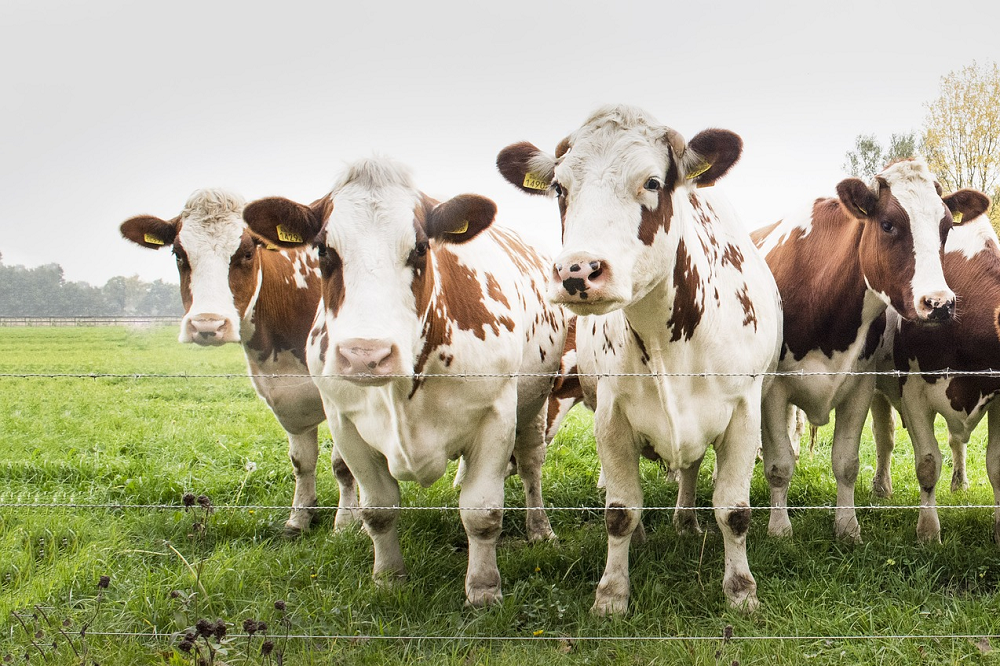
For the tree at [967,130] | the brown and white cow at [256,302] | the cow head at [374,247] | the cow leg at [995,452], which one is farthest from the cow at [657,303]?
the tree at [967,130]

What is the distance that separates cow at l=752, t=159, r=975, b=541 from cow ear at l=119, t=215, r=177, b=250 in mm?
3876

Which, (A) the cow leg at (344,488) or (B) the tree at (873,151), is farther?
(B) the tree at (873,151)


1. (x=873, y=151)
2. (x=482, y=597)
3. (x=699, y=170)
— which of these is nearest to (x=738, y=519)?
(x=482, y=597)

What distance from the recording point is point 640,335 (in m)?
3.44

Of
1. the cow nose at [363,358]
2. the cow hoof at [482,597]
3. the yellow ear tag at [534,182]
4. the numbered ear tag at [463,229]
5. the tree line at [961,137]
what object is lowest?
the cow hoof at [482,597]

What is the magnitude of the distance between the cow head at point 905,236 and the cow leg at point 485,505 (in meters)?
2.27

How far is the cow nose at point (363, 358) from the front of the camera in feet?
9.51

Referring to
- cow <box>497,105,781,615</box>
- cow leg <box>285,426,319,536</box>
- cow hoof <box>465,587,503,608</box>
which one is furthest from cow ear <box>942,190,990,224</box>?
cow leg <box>285,426,319,536</box>

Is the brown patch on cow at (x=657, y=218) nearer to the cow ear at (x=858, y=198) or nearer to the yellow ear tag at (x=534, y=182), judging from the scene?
the yellow ear tag at (x=534, y=182)

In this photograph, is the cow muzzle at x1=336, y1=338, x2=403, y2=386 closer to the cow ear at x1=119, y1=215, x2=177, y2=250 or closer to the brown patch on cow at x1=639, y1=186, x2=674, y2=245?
the brown patch on cow at x1=639, y1=186, x2=674, y2=245

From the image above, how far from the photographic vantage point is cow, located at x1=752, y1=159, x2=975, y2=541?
4.14 meters

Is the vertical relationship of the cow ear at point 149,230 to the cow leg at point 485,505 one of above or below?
above

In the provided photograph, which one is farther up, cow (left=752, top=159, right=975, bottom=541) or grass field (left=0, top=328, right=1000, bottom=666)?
cow (left=752, top=159, right=975, bottom=541)

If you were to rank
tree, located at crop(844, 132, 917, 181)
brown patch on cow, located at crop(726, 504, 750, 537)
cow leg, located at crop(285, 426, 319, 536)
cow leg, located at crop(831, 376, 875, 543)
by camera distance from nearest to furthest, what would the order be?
brown patch on cow, located at crop(726, 504, 750, 537) < cow leg, located at crop(831, 376, 875, 543) < cow leg, located at crop(285, 426, 319, 536) < tree, located at crop(844, 132, 917, 181)
